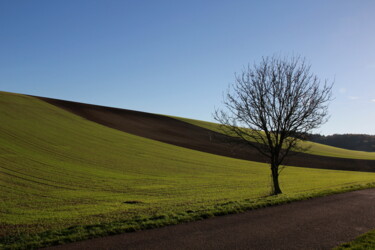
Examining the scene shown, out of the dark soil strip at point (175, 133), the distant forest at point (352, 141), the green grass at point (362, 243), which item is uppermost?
the distant forest at point (352, 141)

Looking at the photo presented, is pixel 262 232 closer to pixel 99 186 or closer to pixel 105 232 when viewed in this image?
pixel 105 232

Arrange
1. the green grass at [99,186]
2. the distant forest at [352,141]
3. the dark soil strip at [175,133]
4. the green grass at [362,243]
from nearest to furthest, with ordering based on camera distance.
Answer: the green grass at [362,243], the green grass at [99,186], the dark soil strip at [175,133], the distant forest at [352,141]

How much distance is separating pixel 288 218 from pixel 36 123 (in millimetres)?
41137

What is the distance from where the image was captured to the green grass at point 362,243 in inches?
280

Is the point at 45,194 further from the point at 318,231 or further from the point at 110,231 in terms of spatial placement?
the point at 318,231

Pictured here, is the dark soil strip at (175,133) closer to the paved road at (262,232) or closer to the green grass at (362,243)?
the paved road at (262,232)

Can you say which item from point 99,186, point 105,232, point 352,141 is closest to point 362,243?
point 105,232

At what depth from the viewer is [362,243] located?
7.43 meters

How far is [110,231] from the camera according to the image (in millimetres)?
8258

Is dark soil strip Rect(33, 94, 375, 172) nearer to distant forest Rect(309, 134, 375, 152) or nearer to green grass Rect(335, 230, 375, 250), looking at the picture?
green grass Rect(335, 230, 375, 250)

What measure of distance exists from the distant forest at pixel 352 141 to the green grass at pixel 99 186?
128m

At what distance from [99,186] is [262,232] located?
13365 millimetres

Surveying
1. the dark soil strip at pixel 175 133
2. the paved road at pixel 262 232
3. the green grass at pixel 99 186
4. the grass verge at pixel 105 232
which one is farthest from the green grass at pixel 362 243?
the dark soil strip at pixel 175 133

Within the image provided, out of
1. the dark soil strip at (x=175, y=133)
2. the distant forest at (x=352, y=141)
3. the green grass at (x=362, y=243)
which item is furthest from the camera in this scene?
the distant forest at (x=352, y=141)
